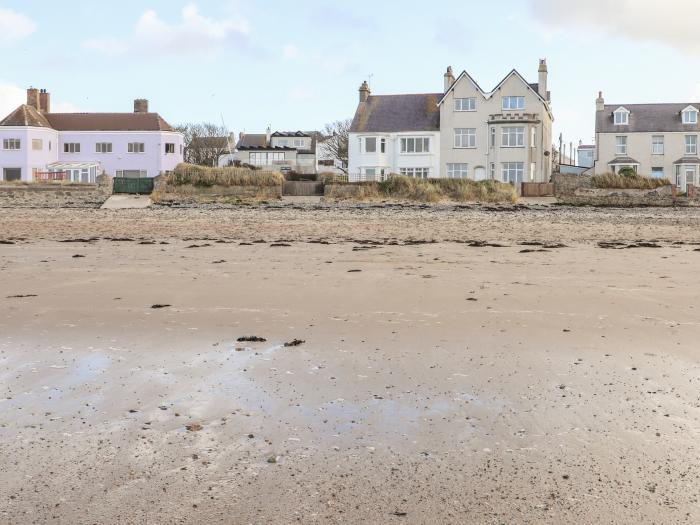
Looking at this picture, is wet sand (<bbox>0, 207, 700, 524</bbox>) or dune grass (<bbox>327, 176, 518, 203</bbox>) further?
dune grass (<bbox>327, 176, 518, 203</bbox>)

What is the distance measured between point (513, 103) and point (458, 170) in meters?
6.01

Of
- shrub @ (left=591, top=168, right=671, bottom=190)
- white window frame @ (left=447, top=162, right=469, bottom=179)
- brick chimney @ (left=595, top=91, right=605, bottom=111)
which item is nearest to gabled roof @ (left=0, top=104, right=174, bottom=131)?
white window frame @ (left=447, top=162, right=469, bottom=179)

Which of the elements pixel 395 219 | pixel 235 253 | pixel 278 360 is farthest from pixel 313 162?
pixel 278 360

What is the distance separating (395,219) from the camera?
2508 centimetres

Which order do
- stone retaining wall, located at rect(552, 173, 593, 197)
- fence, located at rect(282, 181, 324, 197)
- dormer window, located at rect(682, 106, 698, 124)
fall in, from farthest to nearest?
dormer window, located at rect(682, 106, 698, 124) → fence, located at rect(282, 181, 324, 197) → stone retaining wall, located at rect(552, 173, 593, 197)

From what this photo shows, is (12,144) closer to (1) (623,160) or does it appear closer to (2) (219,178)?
(2) (219,178)

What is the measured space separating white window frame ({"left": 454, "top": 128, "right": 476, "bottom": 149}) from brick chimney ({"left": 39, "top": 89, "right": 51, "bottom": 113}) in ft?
120

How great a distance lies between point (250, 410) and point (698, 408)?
8.82ft

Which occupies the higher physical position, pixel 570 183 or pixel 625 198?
pixel 570 183

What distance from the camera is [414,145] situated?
185 ft

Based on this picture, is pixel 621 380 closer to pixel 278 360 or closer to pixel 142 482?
pixel 278 360

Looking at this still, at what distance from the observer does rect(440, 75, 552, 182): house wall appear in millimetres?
53938

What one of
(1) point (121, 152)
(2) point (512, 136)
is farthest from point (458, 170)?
(1) point (121, 152)

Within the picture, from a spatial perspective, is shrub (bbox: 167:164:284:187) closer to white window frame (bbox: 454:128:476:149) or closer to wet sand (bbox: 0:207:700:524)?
white window frame (bbox: 454:128:476:149)
